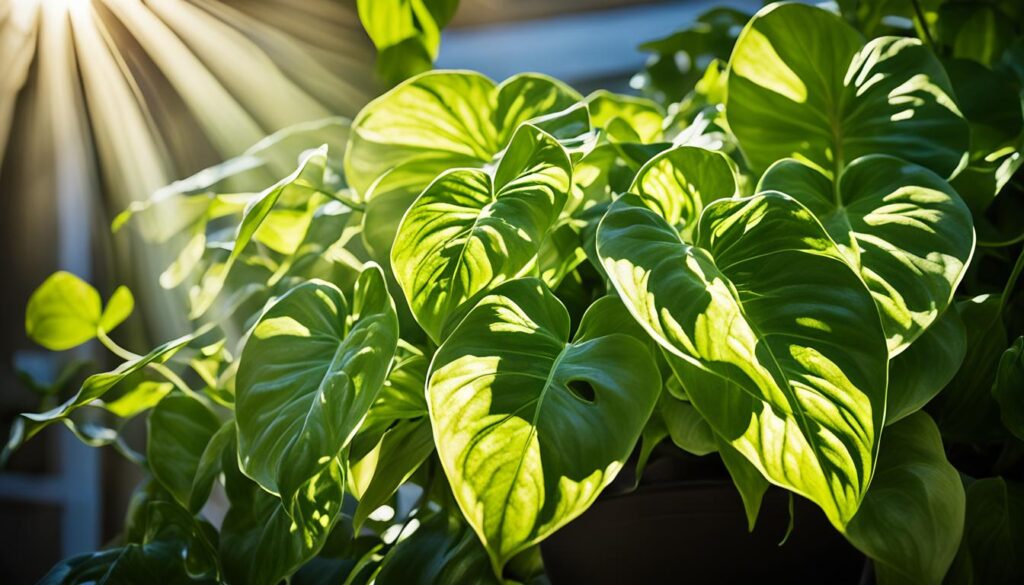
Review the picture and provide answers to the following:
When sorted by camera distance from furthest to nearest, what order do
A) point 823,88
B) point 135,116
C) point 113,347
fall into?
point 135,116 → point 113,347 → point 823,88

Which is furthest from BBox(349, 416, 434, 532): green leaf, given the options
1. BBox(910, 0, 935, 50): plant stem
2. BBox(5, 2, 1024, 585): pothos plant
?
BBox(910, 0, 935, 50): plant stem

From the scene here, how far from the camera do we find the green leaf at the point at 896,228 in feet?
1.33

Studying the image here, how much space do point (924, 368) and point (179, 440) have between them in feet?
1.67

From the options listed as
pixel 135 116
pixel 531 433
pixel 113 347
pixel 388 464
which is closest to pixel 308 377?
pixel 388 464

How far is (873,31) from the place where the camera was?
2.81 ft

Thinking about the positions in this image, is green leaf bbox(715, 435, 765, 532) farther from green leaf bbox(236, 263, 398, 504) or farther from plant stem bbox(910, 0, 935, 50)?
plant stem bbox(910, 0, 935, 50)

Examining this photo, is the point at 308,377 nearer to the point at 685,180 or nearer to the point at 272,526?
the point at 272,526

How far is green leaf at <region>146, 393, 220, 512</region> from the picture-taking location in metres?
0.64

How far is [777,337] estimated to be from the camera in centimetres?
37

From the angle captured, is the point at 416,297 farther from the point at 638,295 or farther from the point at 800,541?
the point at 800,541

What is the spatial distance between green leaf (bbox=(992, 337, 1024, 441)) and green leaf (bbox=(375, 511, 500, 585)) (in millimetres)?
283

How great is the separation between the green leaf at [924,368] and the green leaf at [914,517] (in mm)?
32

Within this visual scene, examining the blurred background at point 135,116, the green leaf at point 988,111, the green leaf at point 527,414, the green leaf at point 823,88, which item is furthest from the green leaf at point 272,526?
the blurred background at point 135,116

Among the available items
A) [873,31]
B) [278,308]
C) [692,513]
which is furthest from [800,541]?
[873,31]
